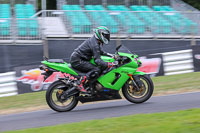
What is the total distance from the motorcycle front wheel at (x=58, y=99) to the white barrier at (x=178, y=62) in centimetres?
637

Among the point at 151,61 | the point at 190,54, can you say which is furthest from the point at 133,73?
the point at 190,54

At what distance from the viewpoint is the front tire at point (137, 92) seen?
7.26 metres

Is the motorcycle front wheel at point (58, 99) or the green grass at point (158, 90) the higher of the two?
the motorcycle front wheel at point (58, 99)

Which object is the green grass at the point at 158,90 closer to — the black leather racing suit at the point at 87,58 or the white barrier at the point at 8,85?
the white barrier at the point at 8,85

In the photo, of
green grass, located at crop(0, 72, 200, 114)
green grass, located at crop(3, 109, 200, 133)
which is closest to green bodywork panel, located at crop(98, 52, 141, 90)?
green grass, located at crop(3, 109, 200, 133)

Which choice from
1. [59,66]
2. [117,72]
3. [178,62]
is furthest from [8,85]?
[178,62]

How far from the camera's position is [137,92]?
729cm

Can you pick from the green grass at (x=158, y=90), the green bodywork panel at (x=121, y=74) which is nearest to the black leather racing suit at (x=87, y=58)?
the green bodywork panel at (x=121, y=74)

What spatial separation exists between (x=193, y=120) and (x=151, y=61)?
7.79 m

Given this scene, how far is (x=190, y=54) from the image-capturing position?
1299 cm

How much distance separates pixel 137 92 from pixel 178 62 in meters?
6.08

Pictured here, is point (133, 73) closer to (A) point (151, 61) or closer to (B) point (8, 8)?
(A) point (151, 61)

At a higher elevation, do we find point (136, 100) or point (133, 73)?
point (133, 73)

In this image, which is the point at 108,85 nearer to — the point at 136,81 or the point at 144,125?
the point at 136,81
